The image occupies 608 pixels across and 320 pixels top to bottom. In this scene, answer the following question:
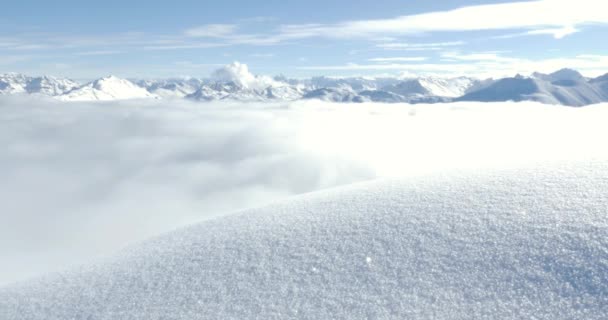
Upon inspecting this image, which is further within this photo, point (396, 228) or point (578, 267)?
point (396, 228)

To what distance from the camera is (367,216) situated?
12789 millimetres


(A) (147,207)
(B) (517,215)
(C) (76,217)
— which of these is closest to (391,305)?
(B) (517,215)

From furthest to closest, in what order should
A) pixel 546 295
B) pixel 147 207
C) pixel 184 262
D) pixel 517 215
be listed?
pixel 147 207
pixel 184 262
pixel 517 215
pixel 546 295

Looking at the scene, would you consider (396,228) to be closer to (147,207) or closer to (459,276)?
(459,276)

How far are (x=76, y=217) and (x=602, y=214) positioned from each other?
653 feet

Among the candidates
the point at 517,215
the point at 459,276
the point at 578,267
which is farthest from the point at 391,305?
the point at 517,215

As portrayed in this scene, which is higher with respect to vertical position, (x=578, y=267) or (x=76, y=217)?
(x=578, y=267)

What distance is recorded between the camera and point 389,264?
1019 centimetres

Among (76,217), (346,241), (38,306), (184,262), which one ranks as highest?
(346,241)

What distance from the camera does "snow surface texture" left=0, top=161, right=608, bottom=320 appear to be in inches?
345

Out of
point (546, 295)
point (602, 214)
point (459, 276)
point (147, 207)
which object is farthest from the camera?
point (147, 207)

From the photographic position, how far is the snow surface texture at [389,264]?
8.76 metres

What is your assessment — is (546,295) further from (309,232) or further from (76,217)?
(76,217)

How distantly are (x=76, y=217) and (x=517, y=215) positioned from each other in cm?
19761
